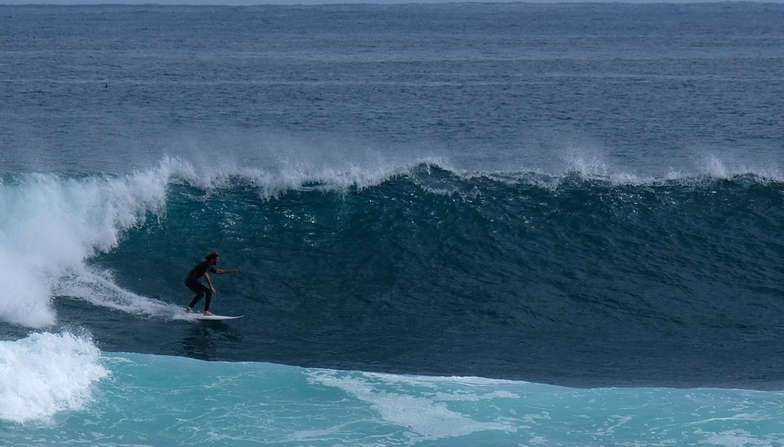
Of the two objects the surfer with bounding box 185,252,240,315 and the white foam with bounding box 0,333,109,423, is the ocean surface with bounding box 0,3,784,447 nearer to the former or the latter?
the white foam with bounding box 0,333,109,423

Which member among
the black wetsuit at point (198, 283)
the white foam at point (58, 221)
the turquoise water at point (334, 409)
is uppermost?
the white foam at point (58, 221)

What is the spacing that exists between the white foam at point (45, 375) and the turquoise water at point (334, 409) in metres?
0.02

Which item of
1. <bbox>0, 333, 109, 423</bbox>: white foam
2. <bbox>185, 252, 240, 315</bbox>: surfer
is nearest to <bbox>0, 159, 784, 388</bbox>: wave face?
<bbox>185, 252, 240, 315</bbox>: surfer

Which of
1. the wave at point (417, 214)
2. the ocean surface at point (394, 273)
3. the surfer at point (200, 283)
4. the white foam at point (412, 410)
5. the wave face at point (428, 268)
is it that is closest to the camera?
the white foam at point (412, 410)

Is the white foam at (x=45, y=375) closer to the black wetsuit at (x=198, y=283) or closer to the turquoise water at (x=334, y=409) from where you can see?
the turquoise water at (x=334, y=409)

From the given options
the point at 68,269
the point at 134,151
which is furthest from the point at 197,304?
the point at 134,151

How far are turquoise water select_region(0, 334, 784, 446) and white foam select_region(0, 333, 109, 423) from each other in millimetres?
19

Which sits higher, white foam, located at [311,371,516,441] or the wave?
the wave

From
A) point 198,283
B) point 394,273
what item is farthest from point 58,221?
point 394,273

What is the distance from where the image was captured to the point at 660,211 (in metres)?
19.5

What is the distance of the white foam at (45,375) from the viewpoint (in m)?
11.1

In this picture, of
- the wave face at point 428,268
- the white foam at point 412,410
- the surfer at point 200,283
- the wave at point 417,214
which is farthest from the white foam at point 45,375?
the wave at point 417,214

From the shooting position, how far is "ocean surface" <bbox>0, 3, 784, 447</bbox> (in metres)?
11.4

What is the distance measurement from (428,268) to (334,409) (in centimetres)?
627
